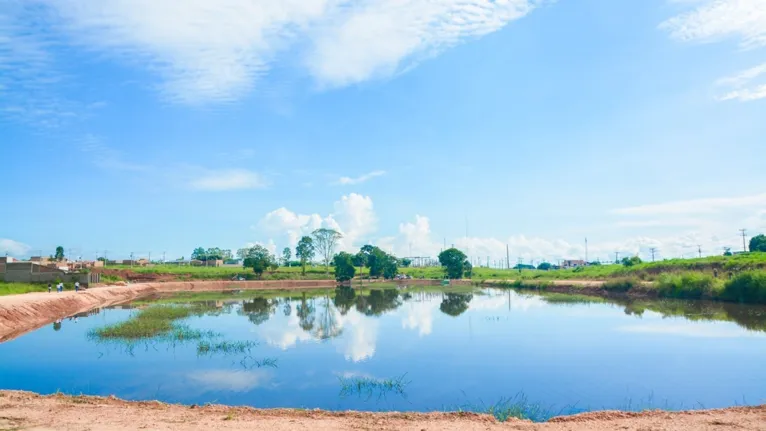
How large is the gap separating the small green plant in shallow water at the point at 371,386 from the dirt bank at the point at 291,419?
2906 millimetres

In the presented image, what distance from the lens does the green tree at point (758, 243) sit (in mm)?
69438

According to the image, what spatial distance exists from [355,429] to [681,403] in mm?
8644

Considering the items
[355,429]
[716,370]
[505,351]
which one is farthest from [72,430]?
[716,370]

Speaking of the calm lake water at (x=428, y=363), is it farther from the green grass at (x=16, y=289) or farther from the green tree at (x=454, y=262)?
the green tree at (x=454, y=262)

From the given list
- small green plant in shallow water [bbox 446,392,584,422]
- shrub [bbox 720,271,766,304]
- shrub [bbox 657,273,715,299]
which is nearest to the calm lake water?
small green plant in shallow water [bbox 446,392,584,422]

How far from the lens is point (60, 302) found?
118ft

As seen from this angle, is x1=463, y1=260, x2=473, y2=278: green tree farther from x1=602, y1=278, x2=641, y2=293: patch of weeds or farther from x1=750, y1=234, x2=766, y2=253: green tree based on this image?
x1=750, y1=234, x2=766, y2=253: green tree

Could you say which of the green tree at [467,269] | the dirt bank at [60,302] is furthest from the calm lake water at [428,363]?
the green tree at [467,269]

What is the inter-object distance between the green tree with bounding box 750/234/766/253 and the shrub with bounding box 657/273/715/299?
129 ft

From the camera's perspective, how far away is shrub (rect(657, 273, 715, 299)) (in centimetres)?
3772

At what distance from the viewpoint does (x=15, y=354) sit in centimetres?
2012

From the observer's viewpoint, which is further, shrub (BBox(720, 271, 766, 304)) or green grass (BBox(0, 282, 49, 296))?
green grass (BBox(0, 282, 49, 296))

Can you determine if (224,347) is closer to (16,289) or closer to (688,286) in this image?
(16,289)

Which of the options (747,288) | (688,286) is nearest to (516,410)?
(747,288)
